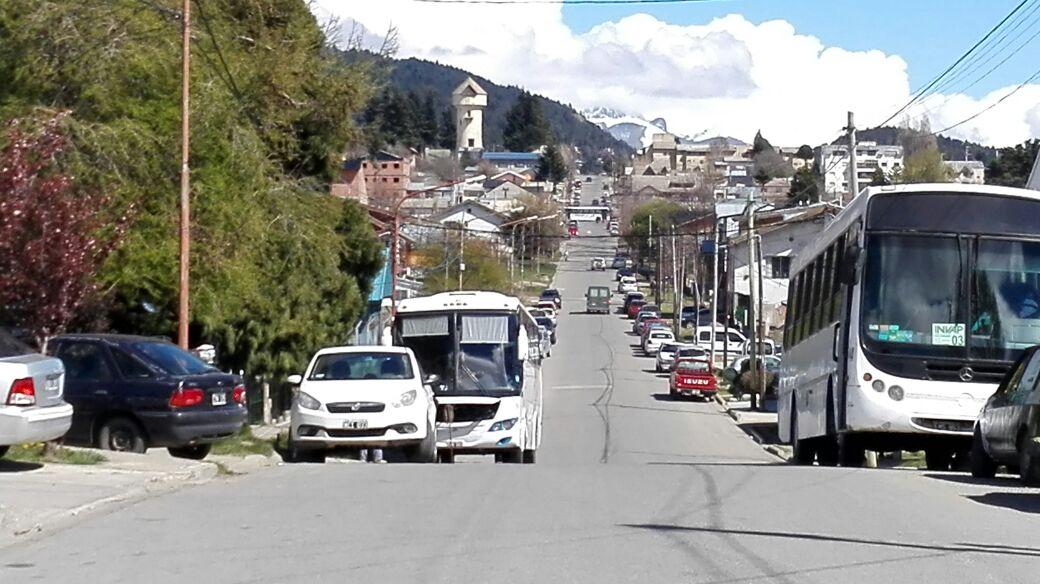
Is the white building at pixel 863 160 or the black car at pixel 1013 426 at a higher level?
the white building at pixel 863 160

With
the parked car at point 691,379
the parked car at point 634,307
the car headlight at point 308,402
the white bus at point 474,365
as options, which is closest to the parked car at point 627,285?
the parked car at point 634,307

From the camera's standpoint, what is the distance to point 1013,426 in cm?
1630

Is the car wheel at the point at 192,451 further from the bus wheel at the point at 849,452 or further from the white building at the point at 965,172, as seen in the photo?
the white building at the point at 965,172

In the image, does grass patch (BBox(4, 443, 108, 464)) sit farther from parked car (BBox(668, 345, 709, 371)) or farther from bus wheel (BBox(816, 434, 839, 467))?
parked car (BBox(668, 345, 709, 371))

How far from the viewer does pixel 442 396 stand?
2495cm

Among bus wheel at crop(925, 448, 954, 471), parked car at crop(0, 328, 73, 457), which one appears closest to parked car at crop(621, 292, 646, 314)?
bus wheel at crop(925, 448, 954, 471)

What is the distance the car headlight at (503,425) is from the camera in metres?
24.9

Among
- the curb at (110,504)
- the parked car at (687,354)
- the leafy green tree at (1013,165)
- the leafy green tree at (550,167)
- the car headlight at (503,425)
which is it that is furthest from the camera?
the leafy green tree at (550,167)

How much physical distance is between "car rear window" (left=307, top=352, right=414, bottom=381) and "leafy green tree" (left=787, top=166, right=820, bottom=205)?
78391 mm

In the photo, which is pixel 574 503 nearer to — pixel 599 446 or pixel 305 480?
pixel 305 480

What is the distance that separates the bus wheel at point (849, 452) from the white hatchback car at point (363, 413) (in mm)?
6130

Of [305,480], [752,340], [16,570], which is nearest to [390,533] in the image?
[16,570]

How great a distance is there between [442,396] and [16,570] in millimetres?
14693

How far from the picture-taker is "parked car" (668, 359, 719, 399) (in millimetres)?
53250
